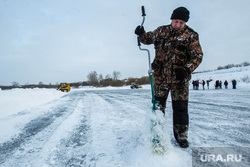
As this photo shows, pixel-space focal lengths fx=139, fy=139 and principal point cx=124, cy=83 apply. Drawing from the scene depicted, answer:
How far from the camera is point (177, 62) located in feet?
5.31

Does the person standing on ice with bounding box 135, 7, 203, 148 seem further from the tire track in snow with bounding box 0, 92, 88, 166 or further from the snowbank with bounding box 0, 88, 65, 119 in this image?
the snowbank with bounding box 0, 88, 65, 119

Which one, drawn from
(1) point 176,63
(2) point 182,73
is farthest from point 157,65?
(2) point 182,73

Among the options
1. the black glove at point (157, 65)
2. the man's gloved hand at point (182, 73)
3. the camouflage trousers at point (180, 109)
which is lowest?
the camouflage trousers at point (180, 109)

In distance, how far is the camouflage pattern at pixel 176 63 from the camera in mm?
1558

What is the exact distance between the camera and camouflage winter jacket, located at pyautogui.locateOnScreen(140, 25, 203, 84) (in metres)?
1.55

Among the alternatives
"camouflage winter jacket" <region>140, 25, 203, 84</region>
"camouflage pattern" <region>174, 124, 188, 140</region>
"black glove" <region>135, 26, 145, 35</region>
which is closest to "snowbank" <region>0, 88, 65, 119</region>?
"black glove" <region>135, 26, 145, 35</region>

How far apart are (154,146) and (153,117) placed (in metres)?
0.28

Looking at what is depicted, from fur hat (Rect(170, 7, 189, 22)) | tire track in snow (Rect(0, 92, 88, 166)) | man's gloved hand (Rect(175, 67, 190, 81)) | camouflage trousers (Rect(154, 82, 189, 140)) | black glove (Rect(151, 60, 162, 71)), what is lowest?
tire track in snow (Rect(0, 92, 88, 166))

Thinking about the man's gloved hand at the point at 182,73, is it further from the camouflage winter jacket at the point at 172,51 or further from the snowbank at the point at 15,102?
the snowbank at the point at 15,102

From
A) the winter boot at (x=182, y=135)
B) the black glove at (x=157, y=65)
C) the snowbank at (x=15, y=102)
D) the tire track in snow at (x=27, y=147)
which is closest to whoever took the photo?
the tire track in snow at (x=27, y=147)

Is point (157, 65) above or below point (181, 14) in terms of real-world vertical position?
below

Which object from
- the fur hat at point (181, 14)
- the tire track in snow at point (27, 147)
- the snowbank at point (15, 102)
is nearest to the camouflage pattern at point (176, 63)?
the fur hat at point (181, 14)

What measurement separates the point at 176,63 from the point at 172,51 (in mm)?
148

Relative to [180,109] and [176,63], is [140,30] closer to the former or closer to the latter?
[176,63]
